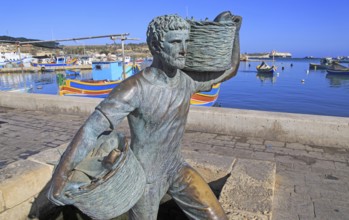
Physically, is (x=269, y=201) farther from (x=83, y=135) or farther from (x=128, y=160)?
(x=83, y=135)

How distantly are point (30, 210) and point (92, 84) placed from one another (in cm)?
1428

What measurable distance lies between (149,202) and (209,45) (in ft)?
3.76

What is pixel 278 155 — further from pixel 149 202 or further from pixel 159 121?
pixel 159 121

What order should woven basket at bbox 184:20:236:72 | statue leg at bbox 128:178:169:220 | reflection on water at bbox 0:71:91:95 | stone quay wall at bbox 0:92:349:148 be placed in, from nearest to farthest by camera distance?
woven basket at bbox 184:20:236:72 < statue leg at bbox 128:178:169:220 < stone quay wall at bbox 0:92:349:148 < reflection on water at bbox 0:71:91:95

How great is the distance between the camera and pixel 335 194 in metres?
3.33

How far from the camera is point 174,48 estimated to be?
1661 mm

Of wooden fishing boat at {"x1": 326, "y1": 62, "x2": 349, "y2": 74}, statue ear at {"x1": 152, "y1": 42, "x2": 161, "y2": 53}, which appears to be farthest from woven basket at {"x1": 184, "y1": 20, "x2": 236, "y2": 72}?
wooden fishing boat at {"x1": 326, "y1": 62, "x2": 349, "y2": 74}

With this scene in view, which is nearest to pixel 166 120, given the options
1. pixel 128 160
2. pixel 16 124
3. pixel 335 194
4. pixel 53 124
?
pixel 128 160

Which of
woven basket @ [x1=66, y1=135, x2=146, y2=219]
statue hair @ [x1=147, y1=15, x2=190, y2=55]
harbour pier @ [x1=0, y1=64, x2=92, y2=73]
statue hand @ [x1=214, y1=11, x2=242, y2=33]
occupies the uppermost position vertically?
statue hand @ [x1=214, y1=11, x2=242, y2=33]

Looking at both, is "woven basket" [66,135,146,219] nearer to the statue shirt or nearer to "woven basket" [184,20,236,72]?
the statue shirt

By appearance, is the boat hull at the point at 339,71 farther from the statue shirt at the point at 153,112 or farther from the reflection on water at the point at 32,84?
the statue shirt at the point at 153,112

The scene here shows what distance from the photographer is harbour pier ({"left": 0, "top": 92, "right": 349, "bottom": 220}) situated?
2912 millimetres

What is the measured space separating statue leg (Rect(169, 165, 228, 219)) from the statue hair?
96 cm

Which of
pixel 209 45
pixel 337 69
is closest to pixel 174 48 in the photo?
pixel 209 45
